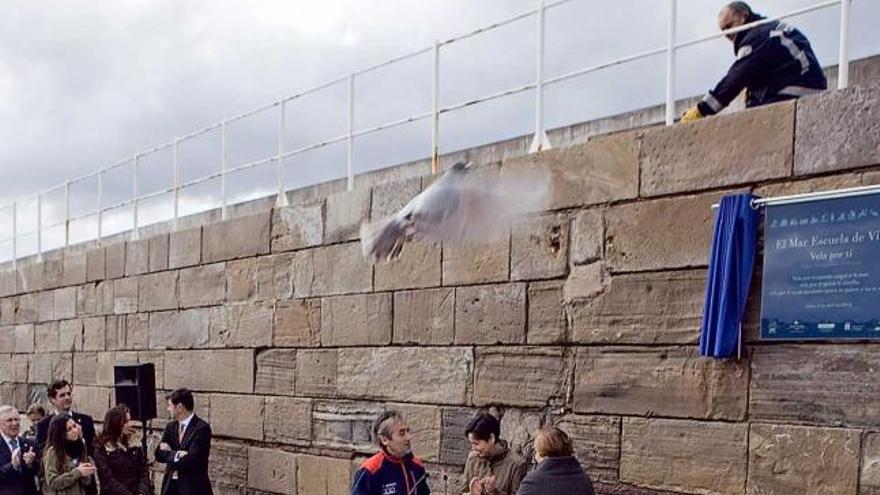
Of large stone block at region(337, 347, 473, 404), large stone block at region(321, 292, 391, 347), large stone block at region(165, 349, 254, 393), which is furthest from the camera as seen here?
large stone block at region(165, 349, 254, 393)

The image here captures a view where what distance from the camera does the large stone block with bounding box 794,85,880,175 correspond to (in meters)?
4.93

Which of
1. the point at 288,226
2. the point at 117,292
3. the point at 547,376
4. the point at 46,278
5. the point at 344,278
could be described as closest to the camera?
the point at 547,376

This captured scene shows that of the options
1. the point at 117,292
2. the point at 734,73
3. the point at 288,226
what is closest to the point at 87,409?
the point at 117,292

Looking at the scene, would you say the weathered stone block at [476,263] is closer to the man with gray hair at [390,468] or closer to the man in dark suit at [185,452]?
the man with gray hair at [390,468]

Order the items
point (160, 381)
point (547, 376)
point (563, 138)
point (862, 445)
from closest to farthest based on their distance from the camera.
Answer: point (862, 445)
point (547, 376)
point (563, 138)
point (160, 381)

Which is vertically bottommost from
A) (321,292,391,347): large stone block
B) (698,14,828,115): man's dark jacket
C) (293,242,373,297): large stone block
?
(321,292,391,347): large stone block

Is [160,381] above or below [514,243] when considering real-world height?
below

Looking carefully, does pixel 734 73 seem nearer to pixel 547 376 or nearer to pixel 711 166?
pixel 711 166

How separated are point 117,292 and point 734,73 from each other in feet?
30.8

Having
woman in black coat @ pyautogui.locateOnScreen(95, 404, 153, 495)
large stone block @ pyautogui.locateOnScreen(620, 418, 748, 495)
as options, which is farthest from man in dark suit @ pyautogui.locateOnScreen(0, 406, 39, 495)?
large stone block @ pyautogui.locateOnScreen(620, 418, 748, 495)

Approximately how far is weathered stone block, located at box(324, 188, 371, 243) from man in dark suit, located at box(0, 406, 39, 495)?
300 centimetres

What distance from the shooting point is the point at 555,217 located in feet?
21.8

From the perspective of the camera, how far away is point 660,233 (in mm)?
5918

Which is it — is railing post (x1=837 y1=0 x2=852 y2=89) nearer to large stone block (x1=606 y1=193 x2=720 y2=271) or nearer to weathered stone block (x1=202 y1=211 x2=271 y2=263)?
large stone block (x1=606 y1=193 x2=720 y2=271)
